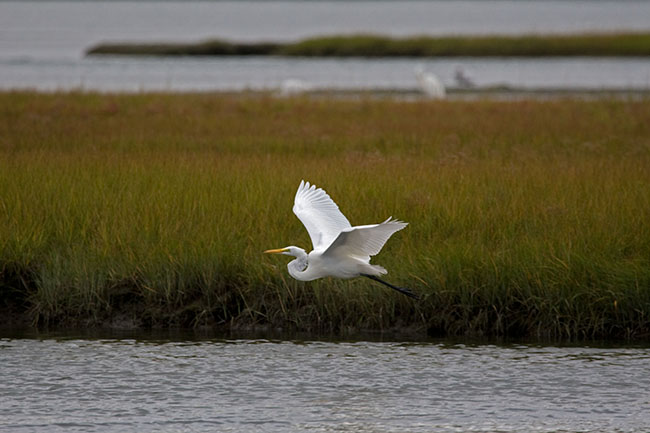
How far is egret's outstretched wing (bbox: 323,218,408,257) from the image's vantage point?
7271 millimetres

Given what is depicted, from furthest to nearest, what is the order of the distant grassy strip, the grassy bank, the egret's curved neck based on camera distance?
1. the distant grassy strip
2. the grassy bank
3. the egret's curved neck

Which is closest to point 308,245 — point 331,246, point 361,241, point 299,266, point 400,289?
point 299,266

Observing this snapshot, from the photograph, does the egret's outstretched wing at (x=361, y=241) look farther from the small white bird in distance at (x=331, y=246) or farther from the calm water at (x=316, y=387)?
the calm water at (x=316, y=387)

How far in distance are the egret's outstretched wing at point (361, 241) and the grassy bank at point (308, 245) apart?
2.59 feet

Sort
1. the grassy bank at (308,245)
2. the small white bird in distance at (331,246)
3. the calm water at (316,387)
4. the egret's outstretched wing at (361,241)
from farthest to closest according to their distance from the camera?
the grassy bank at (308,245) → the small white bird in distance at (331,246) → the egret's outstretched wing at (361,241) → the calm water at (316,387)

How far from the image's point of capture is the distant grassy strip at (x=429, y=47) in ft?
153

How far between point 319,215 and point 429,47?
138ft

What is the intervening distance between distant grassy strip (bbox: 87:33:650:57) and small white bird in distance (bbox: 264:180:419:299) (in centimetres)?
3918

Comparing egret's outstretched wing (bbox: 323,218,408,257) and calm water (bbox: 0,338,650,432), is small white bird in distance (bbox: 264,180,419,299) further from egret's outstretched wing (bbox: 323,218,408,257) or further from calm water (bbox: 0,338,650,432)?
calm water (bbox: 0,338,650,432)

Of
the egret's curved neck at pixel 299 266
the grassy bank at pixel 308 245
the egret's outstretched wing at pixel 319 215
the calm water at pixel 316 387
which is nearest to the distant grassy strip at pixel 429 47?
the grassy bank at pixel 308 245

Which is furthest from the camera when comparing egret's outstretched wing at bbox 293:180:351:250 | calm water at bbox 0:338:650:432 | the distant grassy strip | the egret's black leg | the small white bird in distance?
the distant grassy strip

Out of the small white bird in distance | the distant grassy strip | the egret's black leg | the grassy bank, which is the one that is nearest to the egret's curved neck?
A: the small white bird in distance

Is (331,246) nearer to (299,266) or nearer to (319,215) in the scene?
(299,266)

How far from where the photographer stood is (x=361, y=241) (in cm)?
759
